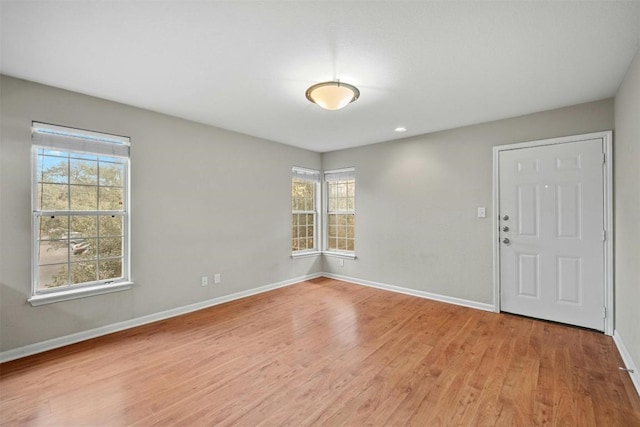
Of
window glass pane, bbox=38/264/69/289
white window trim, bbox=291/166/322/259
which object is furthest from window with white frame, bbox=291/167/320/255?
window glass pane, bbox=38/264/69/289

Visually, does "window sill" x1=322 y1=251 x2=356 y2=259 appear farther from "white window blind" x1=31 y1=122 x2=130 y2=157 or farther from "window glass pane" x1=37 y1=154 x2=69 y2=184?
"window glass pane" x1=37 y1=154 x2=69 y2=184

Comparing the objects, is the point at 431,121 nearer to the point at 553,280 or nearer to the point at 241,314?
the point at 553,280

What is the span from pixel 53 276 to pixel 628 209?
17.1ft

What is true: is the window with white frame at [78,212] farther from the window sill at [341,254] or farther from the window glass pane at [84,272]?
the window sill at [341,254]

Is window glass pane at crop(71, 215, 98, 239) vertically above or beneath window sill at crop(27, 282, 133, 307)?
above

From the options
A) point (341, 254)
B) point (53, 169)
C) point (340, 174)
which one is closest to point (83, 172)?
point (53, 169)

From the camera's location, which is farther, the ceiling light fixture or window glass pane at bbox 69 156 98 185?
window glass pane at bbox 69 156 98 185

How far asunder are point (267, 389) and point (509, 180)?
352 centimetres

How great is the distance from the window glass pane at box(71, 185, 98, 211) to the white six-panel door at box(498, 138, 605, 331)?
468cm

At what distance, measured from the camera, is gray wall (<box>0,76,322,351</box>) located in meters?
2.50

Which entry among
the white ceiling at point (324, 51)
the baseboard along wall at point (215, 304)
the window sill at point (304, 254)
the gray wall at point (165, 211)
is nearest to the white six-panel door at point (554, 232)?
the baseboard along wall at point (215, 304)

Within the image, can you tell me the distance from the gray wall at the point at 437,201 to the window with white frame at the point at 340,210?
0.20 metres

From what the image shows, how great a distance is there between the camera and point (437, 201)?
4.17 m

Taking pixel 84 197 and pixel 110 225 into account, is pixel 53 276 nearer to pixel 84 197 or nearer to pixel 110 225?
pixel 110 225
